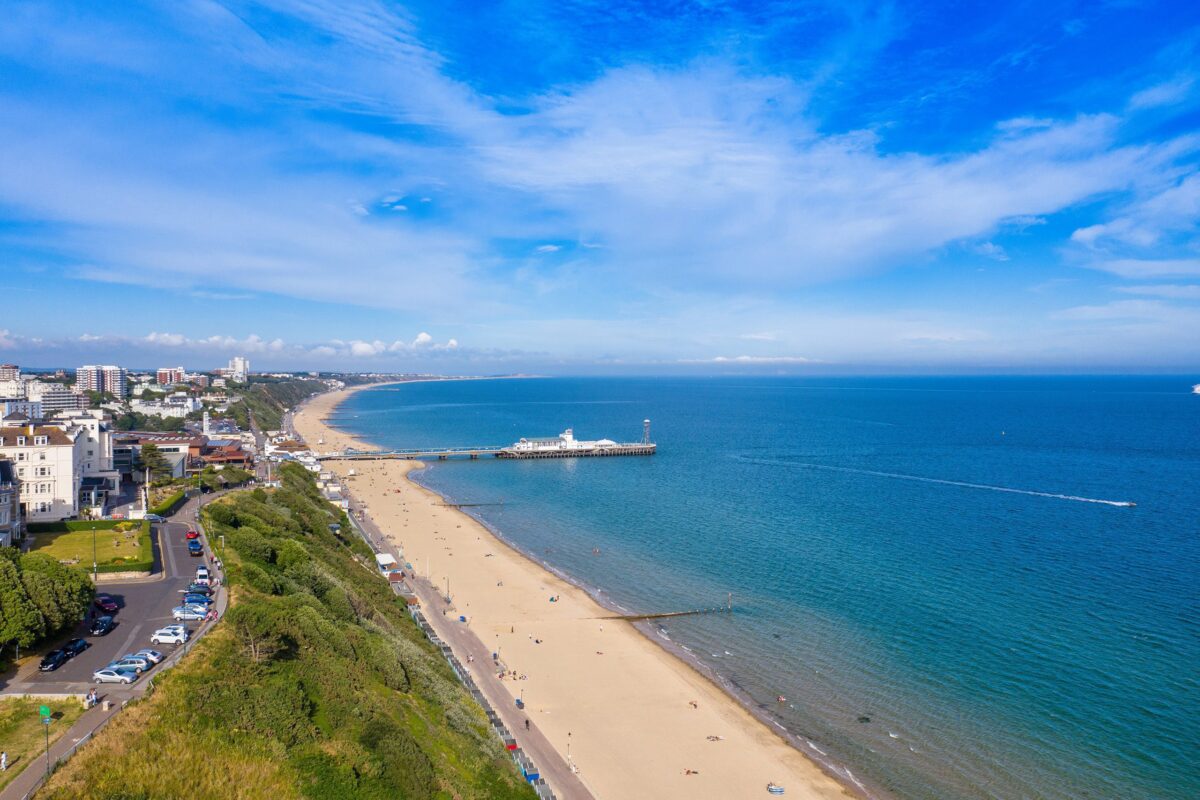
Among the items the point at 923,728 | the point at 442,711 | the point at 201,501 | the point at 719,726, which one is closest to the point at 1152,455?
the point at 923,728

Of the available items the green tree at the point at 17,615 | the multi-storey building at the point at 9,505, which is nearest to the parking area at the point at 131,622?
the green tree at the point at 17,615

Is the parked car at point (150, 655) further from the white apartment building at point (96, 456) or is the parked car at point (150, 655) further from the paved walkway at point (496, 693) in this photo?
the white apartment building at point (96, 456)

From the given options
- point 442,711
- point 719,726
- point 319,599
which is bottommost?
point 719,726

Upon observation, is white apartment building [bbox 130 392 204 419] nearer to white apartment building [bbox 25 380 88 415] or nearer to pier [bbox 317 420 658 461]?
white apartment building [bbox 25 380 88 415]

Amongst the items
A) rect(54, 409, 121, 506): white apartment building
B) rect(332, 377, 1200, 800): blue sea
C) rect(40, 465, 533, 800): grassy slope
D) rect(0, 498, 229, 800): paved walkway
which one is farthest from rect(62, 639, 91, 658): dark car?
rect(54, 409, 121, 506): white apartment building

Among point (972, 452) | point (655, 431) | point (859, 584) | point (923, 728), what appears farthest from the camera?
point (655, 431)

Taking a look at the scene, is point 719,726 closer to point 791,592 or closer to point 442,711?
point 442,711

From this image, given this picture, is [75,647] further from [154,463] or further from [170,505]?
[154,463]

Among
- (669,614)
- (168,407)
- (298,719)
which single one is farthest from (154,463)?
(168,407)
